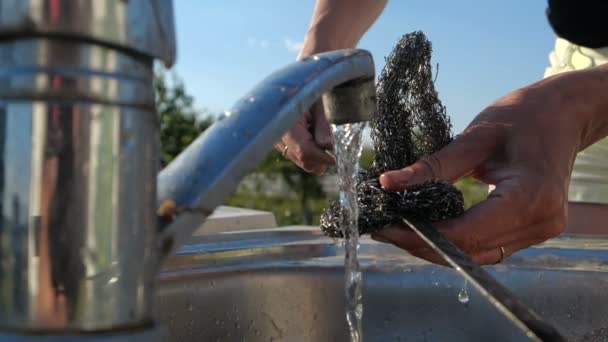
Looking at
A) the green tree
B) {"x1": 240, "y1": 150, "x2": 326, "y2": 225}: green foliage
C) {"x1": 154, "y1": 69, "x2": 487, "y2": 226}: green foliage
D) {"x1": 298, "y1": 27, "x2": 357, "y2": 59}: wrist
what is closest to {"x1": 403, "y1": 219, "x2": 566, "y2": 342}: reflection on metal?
{"x1": 298, "y1": 27, "x2": 357, "y2": 59}: wrist

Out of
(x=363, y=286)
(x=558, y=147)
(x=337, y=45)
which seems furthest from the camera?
(x=337, y=45)

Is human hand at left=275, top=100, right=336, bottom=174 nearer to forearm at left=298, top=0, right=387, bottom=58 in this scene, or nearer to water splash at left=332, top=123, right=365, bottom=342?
forearm at left=298, top=0, right=387, bottom=58

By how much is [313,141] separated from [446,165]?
0.27 meters

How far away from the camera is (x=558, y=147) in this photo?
742 millimetres

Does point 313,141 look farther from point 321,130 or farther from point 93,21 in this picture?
point 93,21

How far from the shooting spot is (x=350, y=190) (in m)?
0.60

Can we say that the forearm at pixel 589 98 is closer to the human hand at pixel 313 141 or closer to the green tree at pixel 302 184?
the human hand at pixel 313 141

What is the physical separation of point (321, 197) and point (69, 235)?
646cm

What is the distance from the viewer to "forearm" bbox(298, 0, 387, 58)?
1077 mm

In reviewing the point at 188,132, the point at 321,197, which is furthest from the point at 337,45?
the point at 321,197

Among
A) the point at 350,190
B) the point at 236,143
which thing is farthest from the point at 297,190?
the point at 236,143

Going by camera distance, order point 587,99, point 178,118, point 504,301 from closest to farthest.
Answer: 1. point 504,301
2. point 587,99
3. point 178,118

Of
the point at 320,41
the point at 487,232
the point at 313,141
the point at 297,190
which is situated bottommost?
the point at 297,190

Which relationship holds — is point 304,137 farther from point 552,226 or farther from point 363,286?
point 552,226
